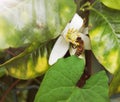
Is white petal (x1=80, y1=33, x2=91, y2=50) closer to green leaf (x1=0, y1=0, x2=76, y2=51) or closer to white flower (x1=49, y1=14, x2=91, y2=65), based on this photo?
white flower (x1=49, y1=14, x2=91, y2=65)

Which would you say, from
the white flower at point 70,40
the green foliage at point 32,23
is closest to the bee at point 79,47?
the white flower at point 70,40

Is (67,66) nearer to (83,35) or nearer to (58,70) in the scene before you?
(58,70)

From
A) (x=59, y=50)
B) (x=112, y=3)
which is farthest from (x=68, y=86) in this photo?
(x=112, y=3)

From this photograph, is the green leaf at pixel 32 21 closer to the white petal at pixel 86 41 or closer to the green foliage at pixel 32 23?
the green foliage at pixel 32 23

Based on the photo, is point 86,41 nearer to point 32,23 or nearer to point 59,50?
point 59,50

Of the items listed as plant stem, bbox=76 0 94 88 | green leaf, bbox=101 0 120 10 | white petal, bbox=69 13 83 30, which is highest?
green leaf, bbox=101 0 120 10

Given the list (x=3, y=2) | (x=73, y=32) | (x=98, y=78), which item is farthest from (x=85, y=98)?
(x=3, y=2)

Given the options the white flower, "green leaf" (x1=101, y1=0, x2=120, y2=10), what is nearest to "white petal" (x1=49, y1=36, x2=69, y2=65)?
the white flower
